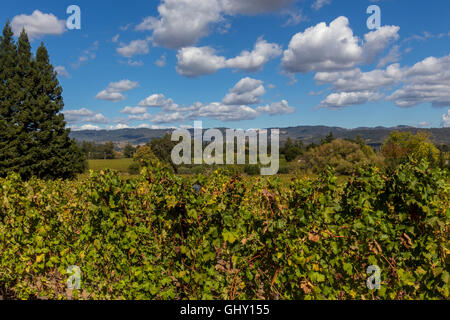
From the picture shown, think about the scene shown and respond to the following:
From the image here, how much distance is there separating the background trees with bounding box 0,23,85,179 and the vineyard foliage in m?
31.3

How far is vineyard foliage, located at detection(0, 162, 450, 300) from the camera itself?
266cm

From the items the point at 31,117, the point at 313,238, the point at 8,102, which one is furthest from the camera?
the point at 31,117

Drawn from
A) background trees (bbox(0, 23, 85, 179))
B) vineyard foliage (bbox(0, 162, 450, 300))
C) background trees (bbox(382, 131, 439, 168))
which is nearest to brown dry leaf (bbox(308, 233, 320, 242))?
vineyard foliage (bbox(0, 162, 450, 300))

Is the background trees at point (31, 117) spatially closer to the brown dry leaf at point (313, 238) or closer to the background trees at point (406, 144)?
the brown dry leaf at point (313, 238)

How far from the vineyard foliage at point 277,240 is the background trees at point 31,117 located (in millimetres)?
31335

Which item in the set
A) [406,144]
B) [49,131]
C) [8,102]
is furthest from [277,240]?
[406,144]

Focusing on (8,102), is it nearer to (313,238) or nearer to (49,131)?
(49,131)

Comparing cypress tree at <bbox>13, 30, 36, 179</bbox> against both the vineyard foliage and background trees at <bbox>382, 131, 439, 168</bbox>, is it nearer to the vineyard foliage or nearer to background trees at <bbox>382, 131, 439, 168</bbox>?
the vineyard foliage

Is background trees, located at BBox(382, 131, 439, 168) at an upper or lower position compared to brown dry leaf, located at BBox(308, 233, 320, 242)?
upper

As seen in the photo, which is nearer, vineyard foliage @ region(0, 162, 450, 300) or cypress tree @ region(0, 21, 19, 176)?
vineyard foliage @ region(0, 162, 450, 300)

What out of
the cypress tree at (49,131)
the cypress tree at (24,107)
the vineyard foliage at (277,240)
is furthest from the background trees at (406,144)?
the vineyard foliage at (277,240)

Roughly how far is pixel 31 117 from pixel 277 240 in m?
35.9

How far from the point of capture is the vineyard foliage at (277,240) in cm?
266

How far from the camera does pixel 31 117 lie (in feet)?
101
